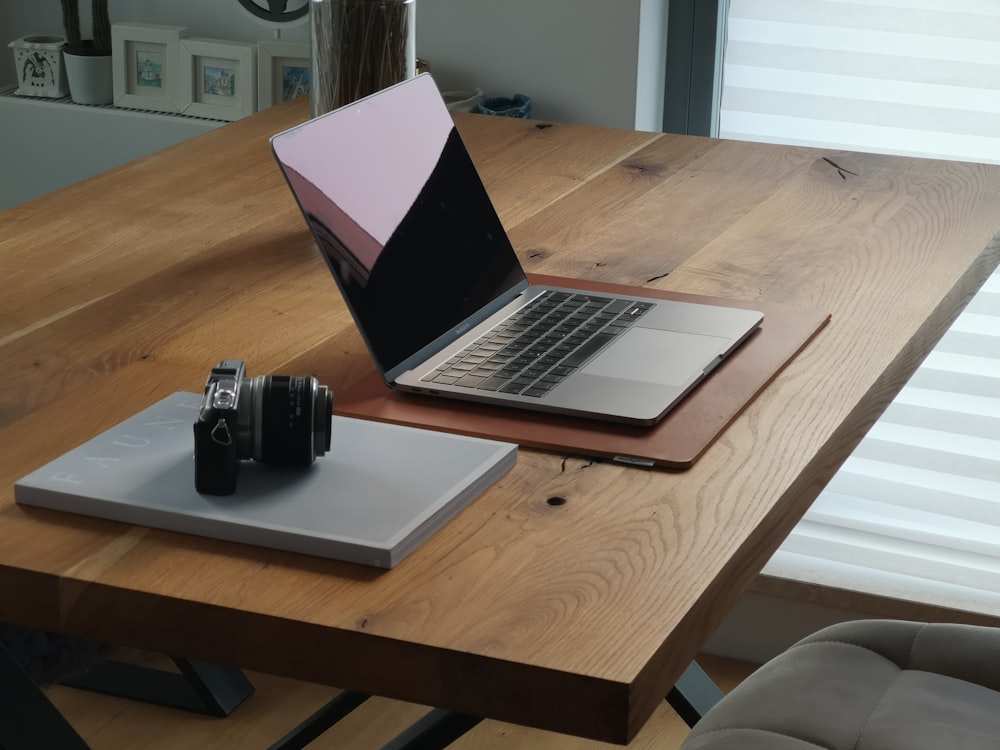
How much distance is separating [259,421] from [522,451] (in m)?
0.20

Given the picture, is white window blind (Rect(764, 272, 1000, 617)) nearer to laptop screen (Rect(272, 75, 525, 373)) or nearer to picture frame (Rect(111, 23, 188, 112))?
laptop screen (Rect(272, 75, 525, 373))

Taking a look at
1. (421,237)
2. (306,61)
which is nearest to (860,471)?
(306,61)

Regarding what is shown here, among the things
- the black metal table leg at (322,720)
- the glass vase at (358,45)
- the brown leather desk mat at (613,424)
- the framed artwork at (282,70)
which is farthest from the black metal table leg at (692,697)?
the framed artwork at (282,70)

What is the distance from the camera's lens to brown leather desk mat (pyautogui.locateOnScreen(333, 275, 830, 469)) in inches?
39.4

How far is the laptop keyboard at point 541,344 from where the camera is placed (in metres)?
1.11

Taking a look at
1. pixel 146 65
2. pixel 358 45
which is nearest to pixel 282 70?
pixel 146 65

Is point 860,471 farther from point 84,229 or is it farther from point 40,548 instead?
point 40,548

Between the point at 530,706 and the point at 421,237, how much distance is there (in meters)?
0.59

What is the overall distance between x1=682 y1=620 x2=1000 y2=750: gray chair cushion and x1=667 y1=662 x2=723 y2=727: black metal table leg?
1.48 ft

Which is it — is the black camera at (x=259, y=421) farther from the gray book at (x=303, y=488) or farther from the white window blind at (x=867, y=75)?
the white window blind at (x=867, y=75)

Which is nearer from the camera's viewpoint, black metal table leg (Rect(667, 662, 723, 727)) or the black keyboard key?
the black keyboard key

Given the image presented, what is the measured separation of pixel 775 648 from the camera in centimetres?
238

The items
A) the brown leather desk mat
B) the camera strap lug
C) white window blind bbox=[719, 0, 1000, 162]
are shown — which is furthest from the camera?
white window blind bbox=[719, 0, 1000, 162]

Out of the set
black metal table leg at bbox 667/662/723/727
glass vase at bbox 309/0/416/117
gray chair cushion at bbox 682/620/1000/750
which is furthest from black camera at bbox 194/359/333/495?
black metal table leg at bbox 667/662/723/727
